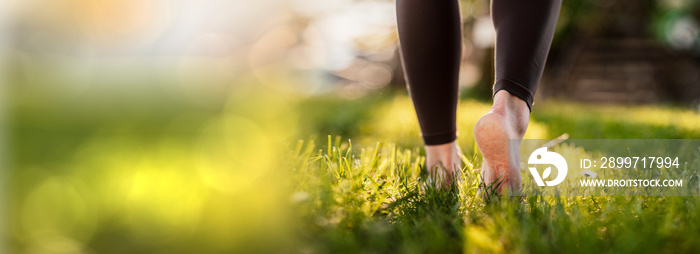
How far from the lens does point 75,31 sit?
0.94m

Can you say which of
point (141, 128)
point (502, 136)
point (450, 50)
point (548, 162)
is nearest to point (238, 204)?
point (141, 128)

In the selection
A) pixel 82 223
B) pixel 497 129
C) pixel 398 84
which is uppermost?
pixel 398 84

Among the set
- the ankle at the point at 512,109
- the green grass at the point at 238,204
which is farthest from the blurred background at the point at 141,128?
the ankle at the point at 512,109

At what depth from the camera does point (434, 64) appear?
1.13m

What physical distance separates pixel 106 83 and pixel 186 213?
43 cm

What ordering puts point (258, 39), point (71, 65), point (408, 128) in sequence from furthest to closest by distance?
point (408, 128), point (258, 39), point (71, 65)

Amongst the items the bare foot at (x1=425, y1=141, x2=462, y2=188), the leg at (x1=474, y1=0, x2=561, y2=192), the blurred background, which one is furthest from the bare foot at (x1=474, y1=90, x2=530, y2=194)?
the blurred background

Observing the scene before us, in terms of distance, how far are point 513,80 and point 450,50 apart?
0.58 feet

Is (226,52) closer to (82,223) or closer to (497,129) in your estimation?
(82,223)

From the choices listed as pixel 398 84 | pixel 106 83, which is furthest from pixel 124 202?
pixel 398 84

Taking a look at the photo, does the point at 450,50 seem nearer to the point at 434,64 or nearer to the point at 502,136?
the point at 434,64

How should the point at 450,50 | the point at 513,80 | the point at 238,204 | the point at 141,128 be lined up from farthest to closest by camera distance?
the point at 450,50 < the point at 513,80 < the point at 141,128 < the point at 238,204

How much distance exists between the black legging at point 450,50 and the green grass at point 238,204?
8.1 inches

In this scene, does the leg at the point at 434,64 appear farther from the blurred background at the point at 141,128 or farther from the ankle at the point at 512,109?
the blurred background at the point at 141,128
